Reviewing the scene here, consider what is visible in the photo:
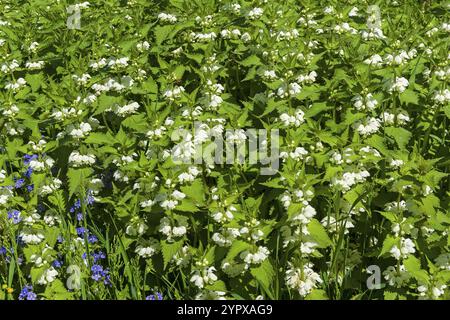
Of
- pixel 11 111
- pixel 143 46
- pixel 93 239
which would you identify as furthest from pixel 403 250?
pixel 11 111

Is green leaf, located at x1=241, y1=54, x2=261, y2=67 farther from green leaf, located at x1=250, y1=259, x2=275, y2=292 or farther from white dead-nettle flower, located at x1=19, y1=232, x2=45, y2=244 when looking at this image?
white dead-nettle flower, located at x1=19, y1=232, x2=45, y2=244

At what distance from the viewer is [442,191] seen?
511 centimetres

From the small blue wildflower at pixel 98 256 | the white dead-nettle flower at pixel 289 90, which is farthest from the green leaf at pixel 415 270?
the small blue wildflower at pixel 98 256

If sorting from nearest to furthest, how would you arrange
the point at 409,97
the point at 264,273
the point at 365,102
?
the point at 264,273 → the point at 365,102 → the point at 409,97

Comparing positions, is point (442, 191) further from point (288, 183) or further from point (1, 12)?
point (1, 12)

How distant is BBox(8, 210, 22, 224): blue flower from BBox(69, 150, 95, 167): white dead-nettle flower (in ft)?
2.06

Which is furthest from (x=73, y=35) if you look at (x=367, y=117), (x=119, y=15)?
(x=367, y=117)

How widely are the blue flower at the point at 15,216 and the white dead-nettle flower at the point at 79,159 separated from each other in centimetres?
63

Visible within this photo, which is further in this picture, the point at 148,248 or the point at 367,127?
the point at 367,127

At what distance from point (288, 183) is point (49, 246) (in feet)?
5.93

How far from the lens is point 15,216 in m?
4.79

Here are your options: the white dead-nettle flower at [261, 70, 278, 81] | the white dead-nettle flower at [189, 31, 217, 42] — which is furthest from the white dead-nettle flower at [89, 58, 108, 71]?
the white dead-nettle flower at [261, 70, 278, 81]

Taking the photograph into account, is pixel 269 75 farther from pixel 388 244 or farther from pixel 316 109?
pixel 388 244

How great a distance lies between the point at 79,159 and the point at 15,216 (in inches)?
27.9
